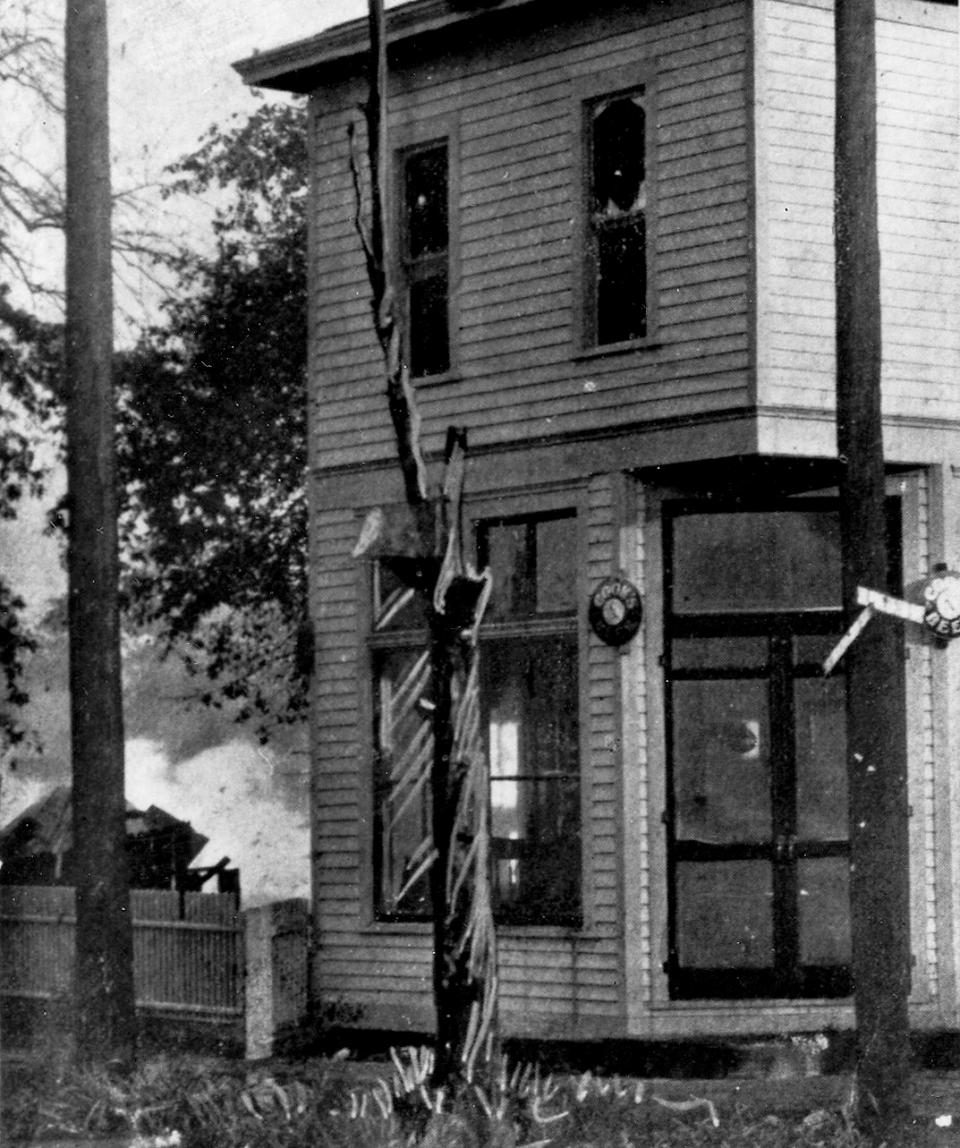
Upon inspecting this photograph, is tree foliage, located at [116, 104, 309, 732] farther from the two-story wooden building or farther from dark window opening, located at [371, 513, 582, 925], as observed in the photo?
the two-story wooden building

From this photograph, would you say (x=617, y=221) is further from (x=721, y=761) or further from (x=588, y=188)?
(x=721, y=761)

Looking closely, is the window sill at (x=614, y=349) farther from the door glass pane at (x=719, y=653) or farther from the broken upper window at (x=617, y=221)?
the door glass pane at (x=719, y=653)

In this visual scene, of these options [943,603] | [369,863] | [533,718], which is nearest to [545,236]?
[533,718]

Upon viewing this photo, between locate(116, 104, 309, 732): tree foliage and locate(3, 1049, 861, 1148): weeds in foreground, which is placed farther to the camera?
locate(116, 104, 309, 732): tree foliage

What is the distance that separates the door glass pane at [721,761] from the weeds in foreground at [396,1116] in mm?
2391

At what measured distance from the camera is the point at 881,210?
39.7 ft

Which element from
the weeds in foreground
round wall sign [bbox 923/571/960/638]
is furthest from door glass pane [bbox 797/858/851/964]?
the weeds in foreground

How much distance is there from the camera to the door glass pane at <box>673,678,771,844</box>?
40.7 ft

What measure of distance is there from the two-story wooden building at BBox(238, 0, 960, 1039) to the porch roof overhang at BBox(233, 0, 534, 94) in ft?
0.18

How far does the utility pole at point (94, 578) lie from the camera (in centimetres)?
1128

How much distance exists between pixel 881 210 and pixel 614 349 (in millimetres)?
1965

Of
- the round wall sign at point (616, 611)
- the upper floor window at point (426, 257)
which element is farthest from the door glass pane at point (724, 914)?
the upper floor window at point (426, 257)

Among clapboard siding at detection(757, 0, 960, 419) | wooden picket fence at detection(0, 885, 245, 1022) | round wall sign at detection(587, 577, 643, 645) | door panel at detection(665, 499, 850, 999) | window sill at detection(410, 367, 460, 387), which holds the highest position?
clapboard siding at detection(757, 0, 960, 419)

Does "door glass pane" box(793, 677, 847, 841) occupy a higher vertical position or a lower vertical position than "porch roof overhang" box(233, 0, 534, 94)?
lower
